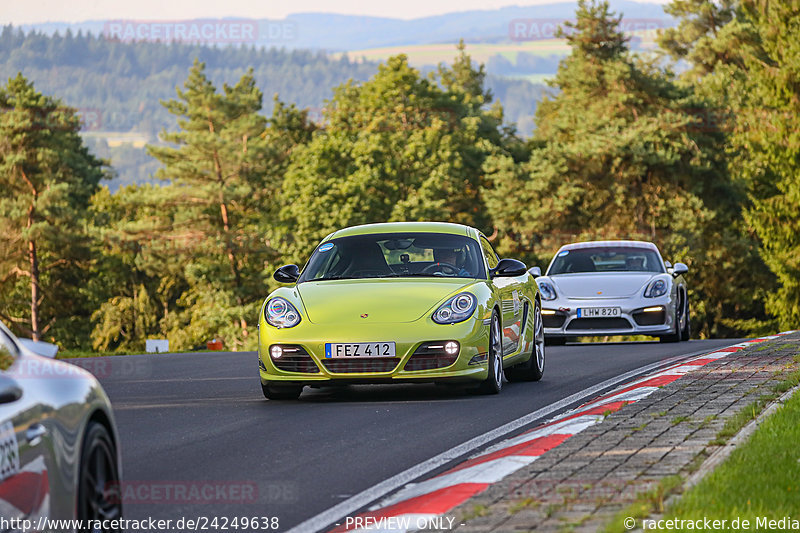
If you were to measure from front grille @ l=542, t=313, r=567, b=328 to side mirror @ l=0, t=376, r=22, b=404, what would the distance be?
15466mm

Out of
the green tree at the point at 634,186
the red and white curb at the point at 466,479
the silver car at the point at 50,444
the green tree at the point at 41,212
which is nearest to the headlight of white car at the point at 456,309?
the red and white curb at the point at 466,479

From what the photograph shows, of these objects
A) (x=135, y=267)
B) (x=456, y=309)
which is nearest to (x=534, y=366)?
(x=456, y=309)

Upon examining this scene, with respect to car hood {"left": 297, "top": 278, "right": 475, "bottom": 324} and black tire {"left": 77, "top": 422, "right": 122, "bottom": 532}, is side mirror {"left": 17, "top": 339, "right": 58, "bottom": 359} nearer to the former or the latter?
black tire {"left": 77, "top": 422, "right": 122, "bottom": 532}

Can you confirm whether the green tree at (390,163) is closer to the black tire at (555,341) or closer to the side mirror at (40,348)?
the black tire at (555,341)

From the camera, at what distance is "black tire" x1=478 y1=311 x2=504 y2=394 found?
11.3 metres

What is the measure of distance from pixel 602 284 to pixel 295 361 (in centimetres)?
A: 934

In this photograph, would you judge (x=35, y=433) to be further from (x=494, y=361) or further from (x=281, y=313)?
(x=494, y=361)

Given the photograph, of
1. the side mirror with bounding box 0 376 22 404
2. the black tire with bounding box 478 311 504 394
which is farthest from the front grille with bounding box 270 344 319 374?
the side mirror with bounding box 0 376 22 404

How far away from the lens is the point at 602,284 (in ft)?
63.7

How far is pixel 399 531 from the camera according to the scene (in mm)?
5516

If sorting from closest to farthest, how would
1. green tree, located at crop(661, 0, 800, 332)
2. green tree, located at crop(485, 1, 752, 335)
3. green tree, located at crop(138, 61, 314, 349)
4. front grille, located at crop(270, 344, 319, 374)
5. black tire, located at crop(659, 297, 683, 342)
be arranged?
front grille, located at crop(270, 344, 319, 374) → black tire, located at crop(659, 297, 683, 342) → green tree, located at crop(485, 1, 752, 335) → green tree, located at crop(661, 0, 800, 332) → green tree, located at crop(138, 61, 314, 349)

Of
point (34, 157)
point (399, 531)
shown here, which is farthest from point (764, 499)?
point (34, 157)

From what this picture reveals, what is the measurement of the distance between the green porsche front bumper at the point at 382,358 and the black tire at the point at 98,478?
5556 millimetres

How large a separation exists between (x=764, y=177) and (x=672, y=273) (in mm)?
39634
